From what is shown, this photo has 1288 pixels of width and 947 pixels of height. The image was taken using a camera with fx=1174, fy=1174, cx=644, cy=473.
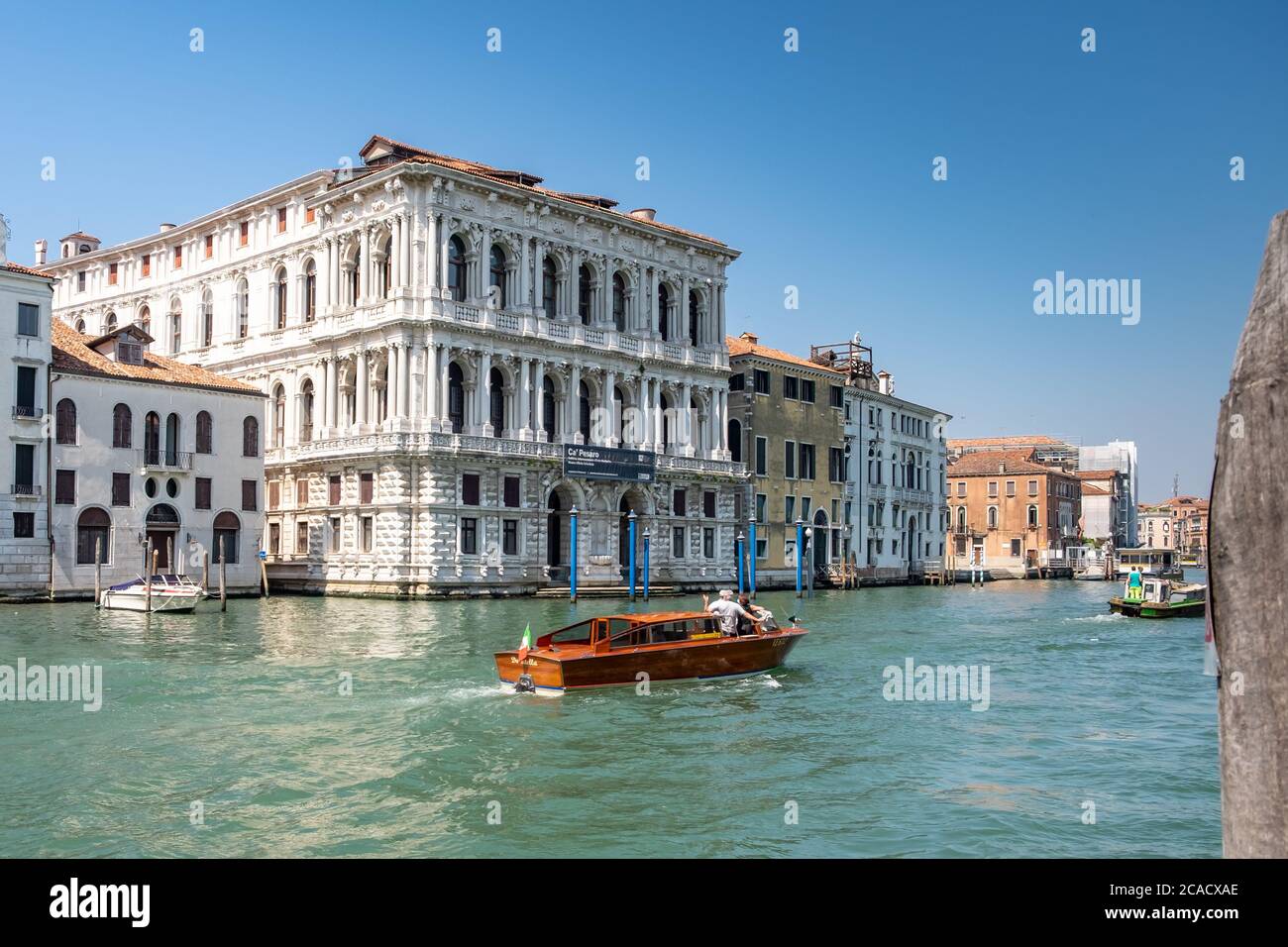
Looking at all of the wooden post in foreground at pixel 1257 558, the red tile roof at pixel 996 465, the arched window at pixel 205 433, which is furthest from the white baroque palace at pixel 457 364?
the red tile roof at pixel 996 465

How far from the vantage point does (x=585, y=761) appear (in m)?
12.1

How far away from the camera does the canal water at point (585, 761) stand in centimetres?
925

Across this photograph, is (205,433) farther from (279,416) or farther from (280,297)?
(280,297)

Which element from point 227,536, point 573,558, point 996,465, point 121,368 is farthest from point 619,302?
point 996,465

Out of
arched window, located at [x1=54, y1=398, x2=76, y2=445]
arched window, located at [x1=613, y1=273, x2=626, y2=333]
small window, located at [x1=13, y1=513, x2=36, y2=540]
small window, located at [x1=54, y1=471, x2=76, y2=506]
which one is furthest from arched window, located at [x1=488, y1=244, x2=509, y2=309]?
small window, located at [x1=13, y1=513, x2=36, y2=540]

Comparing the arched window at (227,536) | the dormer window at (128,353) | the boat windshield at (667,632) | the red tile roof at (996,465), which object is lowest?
the boat windshield at (667,632)

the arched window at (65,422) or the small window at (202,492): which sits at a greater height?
the arched window at (65,422)

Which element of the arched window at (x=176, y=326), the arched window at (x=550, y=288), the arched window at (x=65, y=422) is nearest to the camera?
the arched window at (x=65, y=422)

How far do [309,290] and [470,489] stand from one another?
10950 mm

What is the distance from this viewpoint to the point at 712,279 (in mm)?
50000

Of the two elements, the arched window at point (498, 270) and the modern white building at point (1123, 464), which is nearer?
the arched window at point (498, 270)

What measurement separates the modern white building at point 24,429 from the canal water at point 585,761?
10753 millimetres

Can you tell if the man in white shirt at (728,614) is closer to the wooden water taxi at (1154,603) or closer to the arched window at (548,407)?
the wooden water taxi at (1154,603)
